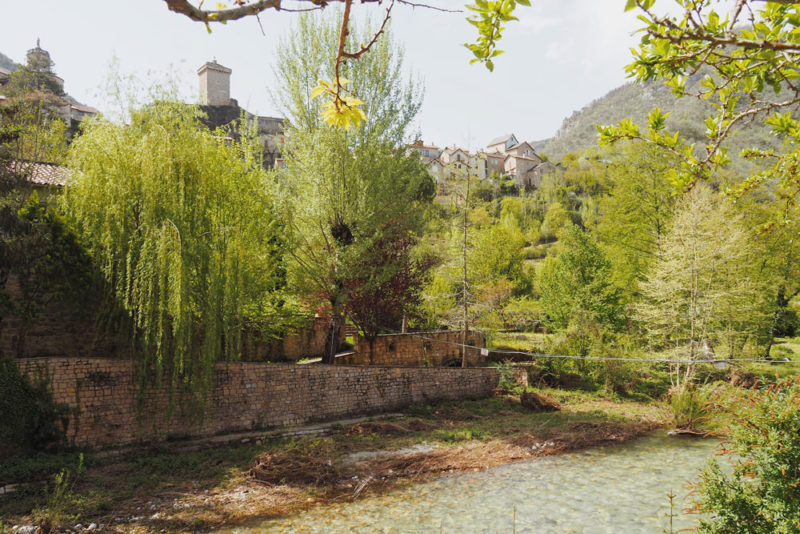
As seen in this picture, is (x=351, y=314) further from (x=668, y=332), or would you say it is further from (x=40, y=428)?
(x=668, y=332)

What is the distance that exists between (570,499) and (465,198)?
13071 millimetres

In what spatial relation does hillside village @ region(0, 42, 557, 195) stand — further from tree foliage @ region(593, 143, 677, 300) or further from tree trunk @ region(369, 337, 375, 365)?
tree trunk @ region(369, 337, 375, 365)

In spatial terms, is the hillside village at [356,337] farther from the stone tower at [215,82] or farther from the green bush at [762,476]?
the stone tower at [215,82]

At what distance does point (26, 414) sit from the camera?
30.8 feet

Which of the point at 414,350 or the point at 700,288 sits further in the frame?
the point at 414,350

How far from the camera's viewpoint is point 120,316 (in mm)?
10656

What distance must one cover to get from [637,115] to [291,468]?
369 ft

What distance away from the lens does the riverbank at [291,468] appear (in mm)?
7691

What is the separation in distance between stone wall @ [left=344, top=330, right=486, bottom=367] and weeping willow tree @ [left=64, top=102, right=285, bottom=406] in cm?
810

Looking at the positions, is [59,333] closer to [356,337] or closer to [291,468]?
[291,468]

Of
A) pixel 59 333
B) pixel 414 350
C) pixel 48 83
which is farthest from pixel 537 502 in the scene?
pixel 48 83

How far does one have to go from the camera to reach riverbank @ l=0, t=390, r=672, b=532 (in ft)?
25.2

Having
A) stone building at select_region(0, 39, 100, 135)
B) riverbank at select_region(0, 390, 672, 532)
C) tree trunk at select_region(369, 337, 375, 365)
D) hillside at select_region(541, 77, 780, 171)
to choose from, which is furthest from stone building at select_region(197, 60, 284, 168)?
hillside at select_region(541, 77, 780, 171)

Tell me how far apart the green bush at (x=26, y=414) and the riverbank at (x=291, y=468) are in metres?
0.83
